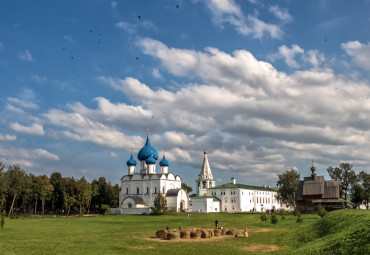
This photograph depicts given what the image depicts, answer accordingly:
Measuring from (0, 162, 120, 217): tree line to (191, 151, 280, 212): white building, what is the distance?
64.2 ft

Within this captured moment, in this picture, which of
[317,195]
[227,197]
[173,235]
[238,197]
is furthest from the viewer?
[227,197]

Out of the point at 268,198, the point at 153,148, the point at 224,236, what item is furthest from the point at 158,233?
the point at 268,198

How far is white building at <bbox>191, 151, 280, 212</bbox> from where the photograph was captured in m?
73.1

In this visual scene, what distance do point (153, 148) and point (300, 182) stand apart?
31.1 meters

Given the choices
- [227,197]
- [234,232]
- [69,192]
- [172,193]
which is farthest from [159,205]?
[234,232]

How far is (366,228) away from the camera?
13625 millimetres

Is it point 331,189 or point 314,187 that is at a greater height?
point 314,187

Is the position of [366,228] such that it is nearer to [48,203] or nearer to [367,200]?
Result: [367,200]

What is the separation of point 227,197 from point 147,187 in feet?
60.6

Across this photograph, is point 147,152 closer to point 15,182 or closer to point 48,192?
point 48,192

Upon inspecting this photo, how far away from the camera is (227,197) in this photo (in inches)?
3110

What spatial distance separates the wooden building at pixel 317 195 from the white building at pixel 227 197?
16.9m

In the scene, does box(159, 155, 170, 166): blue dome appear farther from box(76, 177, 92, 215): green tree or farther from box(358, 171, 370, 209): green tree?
box(358, 171, 370, 209): green tree

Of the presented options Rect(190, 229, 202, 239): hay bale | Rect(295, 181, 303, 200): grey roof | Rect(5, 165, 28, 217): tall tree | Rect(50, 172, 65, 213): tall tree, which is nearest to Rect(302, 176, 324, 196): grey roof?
Rect(295, 181, 303, 200): grey roof
